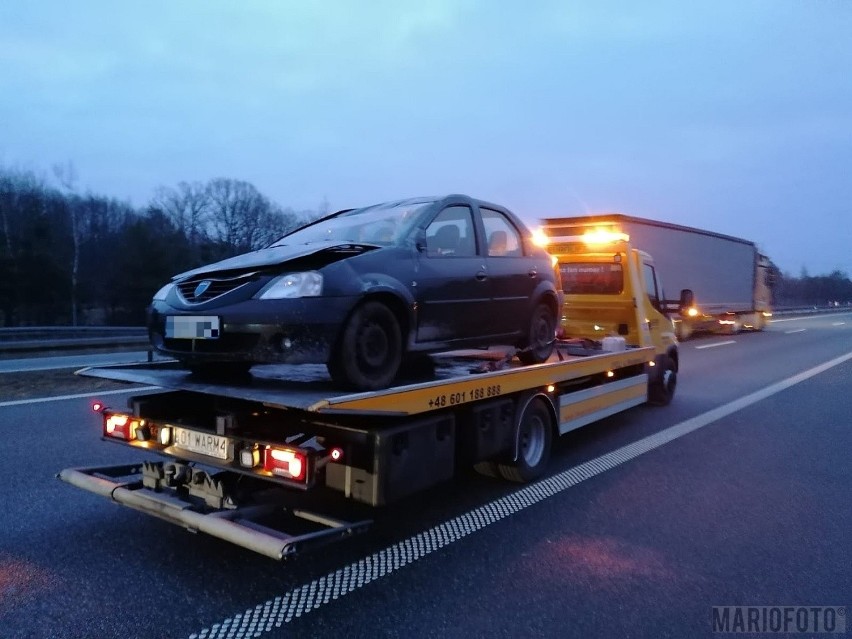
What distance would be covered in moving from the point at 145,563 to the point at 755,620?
131 inches

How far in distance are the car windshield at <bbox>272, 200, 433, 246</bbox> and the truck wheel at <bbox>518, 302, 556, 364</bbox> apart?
1.75m

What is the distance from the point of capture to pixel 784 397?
10.1m

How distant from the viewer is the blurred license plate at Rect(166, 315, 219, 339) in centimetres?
378

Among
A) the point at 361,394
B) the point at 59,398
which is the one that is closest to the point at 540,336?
the point at 361,394

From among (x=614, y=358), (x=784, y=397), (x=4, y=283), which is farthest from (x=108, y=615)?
(x=4, y=283)

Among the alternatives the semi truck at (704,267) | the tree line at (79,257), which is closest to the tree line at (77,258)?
the tree line at (79,257)

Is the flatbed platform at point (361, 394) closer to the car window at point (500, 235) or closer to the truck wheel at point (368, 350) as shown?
the truck wheel at point (368, 350)

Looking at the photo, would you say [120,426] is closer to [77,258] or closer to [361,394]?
[361,394]

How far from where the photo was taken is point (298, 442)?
3893 millimetres

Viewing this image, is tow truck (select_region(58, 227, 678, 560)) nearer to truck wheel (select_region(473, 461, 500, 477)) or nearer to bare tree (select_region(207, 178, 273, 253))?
truck wheel (select_region(473, 461, 500, 477))

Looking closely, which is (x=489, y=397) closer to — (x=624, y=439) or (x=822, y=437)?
(x=624, y=439)

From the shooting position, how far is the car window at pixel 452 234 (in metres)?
4.80

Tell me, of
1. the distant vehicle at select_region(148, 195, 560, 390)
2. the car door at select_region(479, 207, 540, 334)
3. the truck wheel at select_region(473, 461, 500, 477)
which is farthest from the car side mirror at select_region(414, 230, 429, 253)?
the truck wheel at select_region(473, 461, 500, 477)

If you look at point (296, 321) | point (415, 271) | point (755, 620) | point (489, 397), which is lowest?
point (755, 620)
